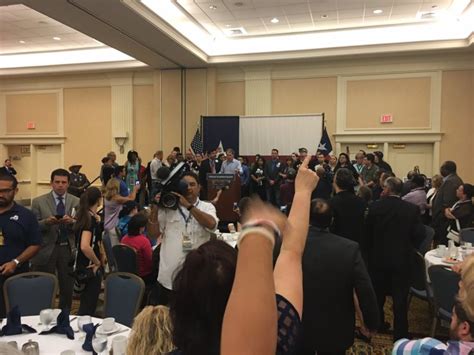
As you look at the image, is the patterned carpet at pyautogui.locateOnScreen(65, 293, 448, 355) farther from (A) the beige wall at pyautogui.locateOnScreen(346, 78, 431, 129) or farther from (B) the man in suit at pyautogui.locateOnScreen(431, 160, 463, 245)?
(A) the beige wall at pyautogui.locateOnScreen(346, 78, 431, 129)

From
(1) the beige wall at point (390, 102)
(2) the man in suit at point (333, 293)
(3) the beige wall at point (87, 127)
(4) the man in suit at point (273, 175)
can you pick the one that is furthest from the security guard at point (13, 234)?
(3) the beige wall at point (87, 127)

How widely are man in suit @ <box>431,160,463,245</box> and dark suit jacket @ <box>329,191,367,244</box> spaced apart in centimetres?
237

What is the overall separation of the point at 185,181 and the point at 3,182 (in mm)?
1653

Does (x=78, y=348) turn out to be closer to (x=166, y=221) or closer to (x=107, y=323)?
(x=107, y=323)

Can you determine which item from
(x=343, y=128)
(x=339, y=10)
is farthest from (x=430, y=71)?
(x=339, y=10)

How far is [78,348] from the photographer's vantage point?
2.40 m

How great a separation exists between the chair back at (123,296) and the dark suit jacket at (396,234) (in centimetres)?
221

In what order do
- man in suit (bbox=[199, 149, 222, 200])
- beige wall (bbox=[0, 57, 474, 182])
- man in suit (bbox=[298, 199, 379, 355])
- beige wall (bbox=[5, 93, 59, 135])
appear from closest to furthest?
man in suit (bbox=[298, 199, 379, 355]) < man in suit (bbox=[199, 149, 222, 200]) < beige wall (bbox=[0, 57, 474, 182]) < beige wall (bbox=[5, 93, 59, 135])

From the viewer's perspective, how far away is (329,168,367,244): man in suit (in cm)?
413

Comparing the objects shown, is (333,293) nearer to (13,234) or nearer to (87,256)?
(87,256)

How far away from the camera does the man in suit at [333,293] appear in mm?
2400

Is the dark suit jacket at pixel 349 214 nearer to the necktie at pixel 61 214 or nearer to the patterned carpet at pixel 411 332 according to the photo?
the patterned carpet at pixel 411 332

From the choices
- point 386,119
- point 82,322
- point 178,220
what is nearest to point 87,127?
point 386,119

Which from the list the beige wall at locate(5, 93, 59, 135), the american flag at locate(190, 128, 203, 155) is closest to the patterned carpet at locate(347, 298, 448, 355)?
the american flag at locate(190, 128, 203, 155)
